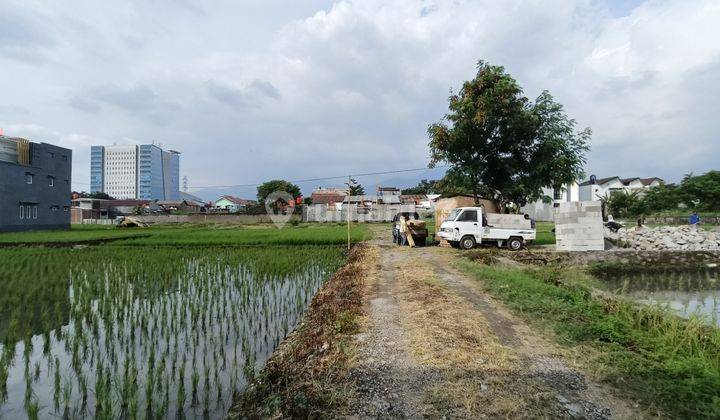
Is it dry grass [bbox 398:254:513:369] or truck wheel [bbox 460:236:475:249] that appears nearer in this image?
dry grass [bbox 398:254:513:369]

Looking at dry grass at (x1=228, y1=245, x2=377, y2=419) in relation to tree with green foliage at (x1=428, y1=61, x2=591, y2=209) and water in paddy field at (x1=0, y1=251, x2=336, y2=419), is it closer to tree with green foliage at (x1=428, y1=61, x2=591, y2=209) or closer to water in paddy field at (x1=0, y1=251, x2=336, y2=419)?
water in paddy field at (x1=0, y1=251, x2=336, y2=419)

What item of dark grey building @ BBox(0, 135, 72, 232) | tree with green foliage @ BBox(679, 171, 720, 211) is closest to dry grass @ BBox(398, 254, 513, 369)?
dark grey building @ BBox(0, 135, 72, 232)

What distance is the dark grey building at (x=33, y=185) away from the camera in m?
29.9

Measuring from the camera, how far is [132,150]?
474ft

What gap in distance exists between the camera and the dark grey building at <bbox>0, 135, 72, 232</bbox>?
29.9 metres

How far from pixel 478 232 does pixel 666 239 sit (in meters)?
8.44

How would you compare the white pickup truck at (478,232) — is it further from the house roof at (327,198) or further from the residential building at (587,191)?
the house roof at (327,198)

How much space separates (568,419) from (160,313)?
22.9 feet

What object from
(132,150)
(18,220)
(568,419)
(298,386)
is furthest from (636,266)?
(132,150)

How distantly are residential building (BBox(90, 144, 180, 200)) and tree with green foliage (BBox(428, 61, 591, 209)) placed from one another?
491ft

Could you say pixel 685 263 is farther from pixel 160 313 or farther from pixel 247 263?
pixel 160 313

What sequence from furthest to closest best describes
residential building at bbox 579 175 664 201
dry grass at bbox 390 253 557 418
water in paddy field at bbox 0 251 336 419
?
1. residential building at bbox 579 175 664 201
2. water in paddy field at bbox 0 251 336 419
3. dry grass at bbox 390 253 557 418

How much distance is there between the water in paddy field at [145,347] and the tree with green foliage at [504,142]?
11446mm

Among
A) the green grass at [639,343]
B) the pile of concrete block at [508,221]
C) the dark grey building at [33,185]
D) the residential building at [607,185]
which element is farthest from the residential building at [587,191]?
the dark grey building at [33,185]
